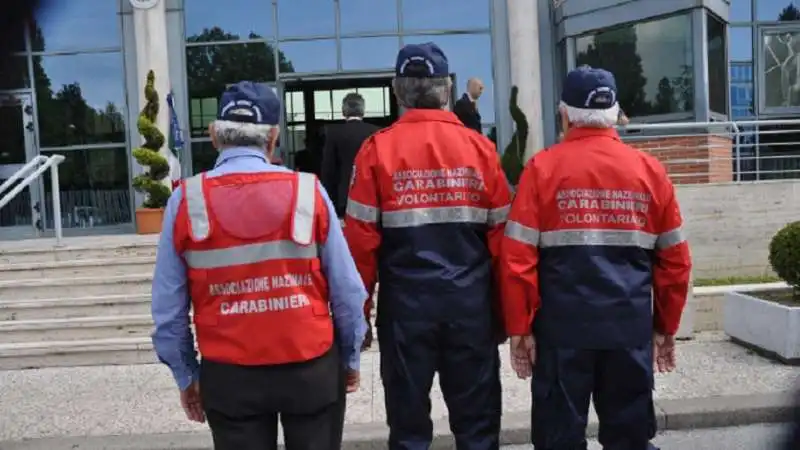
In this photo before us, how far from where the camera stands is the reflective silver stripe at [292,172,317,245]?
273 centimetres

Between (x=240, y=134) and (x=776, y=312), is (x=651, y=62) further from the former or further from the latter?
(x=240, y=134)

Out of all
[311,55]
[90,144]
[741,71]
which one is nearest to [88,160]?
[90,144]

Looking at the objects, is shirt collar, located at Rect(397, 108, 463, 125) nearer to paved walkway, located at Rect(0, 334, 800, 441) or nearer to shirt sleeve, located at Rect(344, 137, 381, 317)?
shirt sleeve, located at Rect(344, 137, 381, 317)

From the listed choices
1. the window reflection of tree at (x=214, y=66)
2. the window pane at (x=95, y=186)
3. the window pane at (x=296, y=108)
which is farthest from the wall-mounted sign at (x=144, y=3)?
the window pane at (x=296, y=108)

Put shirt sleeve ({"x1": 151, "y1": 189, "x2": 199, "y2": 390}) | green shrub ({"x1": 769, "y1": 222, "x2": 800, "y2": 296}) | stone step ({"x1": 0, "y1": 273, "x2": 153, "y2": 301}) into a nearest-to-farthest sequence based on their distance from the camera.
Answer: shirt sleeve ({"x1": 151, "y1": 189, "x2": 199, "y2": 390}), green shrub ({"x1": 769, "y1": 222, "x2": 800, "y2": 296}), stone step ({"x1": 0, "y1": 273, "x2": 153, "y2": 301})

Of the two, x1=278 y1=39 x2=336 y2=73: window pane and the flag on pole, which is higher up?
x1=278 y1=39 x2=336 y2=73: window pane

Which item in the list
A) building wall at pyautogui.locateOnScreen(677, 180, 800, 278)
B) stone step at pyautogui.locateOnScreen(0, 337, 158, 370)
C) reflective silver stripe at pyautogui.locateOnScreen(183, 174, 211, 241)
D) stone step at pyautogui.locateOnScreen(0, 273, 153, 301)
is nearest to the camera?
reflective silver stripe at pyautogui.locateOnScreen(183, 174, 211, 241)

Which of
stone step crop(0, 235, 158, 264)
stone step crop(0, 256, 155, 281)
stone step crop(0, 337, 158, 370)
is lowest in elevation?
stone step crop(0, 337, 158, 370)

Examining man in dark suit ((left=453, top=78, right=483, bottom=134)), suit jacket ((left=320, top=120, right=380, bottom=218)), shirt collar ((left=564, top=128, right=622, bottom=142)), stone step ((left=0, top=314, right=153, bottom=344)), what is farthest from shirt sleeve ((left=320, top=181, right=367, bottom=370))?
stone step ((left=0, top=314, right=153, bottom=344))

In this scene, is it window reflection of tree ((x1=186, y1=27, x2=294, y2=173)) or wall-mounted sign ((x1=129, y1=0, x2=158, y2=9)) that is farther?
window reflection of tree ((x1=186, y1=27, x2=294, y2=173))

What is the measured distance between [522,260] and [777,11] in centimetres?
1279

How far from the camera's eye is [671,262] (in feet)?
11.2

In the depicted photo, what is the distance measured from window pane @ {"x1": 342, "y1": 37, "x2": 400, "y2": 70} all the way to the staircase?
5886 millimetres

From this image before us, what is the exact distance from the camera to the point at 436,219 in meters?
3.36
